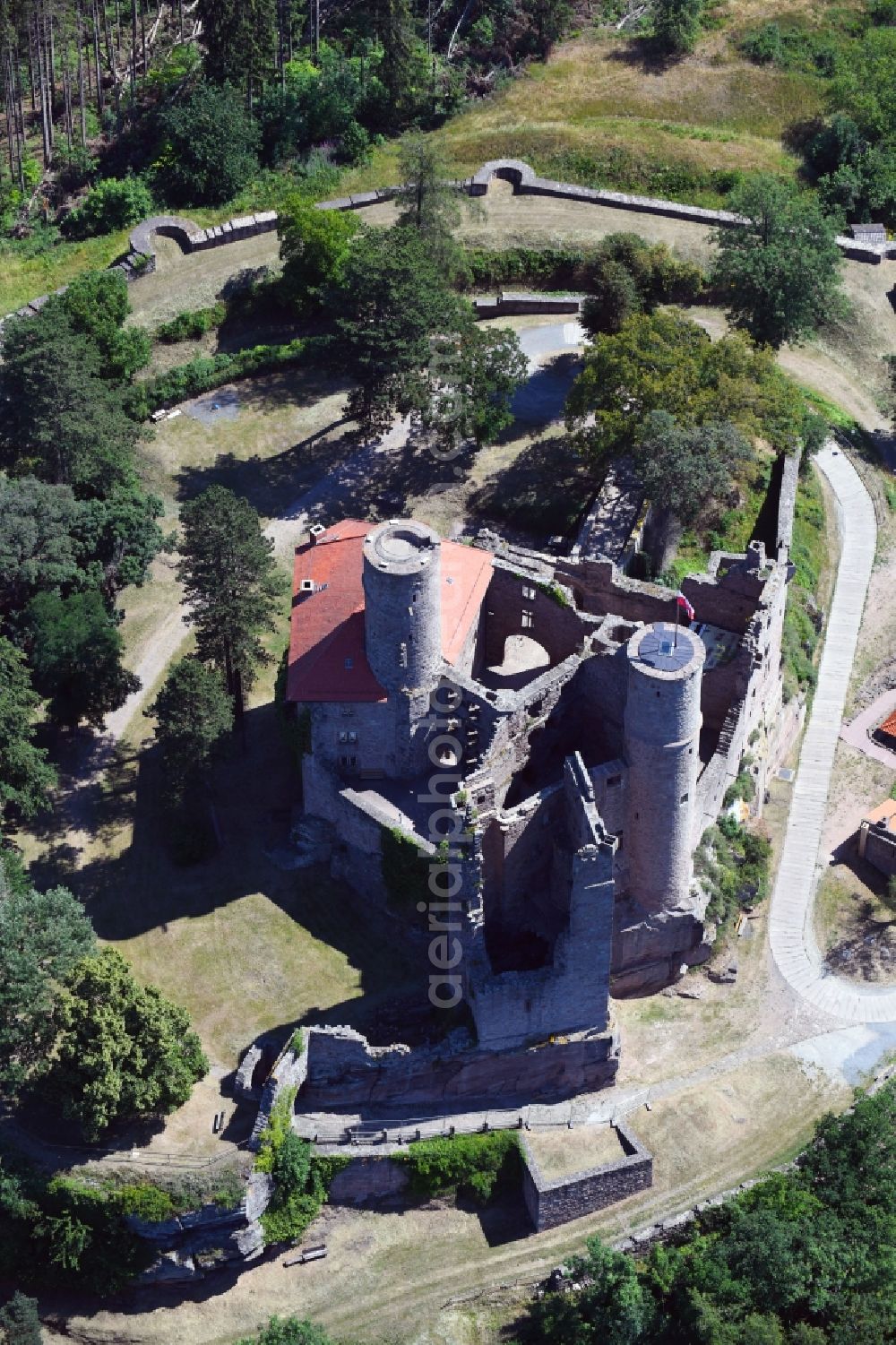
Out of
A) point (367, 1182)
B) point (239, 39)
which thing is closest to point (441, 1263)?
point (367, 1182)

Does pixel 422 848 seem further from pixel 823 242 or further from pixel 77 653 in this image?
pixel 823 242

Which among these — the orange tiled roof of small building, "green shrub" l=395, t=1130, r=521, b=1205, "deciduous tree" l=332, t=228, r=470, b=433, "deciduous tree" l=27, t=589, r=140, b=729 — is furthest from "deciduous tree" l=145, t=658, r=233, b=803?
the orange tiled roof of small building

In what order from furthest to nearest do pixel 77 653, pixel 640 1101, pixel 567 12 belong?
1. pixel 567 12
2. pixel 77 653
3. pixel 640 1101

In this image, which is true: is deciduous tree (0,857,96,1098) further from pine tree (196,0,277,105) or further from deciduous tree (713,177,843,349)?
pine tree (196,0,277,105)

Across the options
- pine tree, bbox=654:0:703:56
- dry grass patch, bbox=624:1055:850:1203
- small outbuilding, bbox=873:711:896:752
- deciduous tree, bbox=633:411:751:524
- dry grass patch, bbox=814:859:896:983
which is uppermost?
pine tree, bbox=654:0:703:56

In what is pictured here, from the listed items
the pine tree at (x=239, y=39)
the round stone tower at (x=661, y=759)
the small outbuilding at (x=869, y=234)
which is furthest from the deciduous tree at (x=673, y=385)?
the pine tree at (x=239, y=39)

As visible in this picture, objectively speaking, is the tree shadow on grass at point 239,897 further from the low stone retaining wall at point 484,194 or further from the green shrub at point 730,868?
the low stone retaining wall at point 484,194

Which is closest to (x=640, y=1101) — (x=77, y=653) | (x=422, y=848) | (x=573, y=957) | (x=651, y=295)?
(x=573, y=957)
